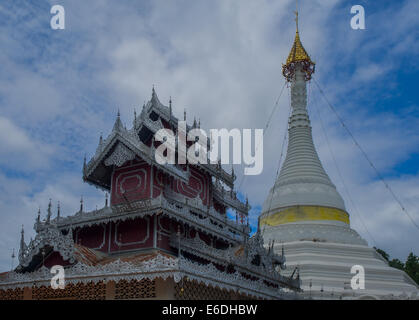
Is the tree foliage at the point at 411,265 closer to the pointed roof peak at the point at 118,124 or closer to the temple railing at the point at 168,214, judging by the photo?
the temple railing at the point at 168,214

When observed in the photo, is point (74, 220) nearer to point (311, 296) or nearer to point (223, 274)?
point (223, 274)

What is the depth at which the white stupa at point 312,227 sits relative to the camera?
106 ft

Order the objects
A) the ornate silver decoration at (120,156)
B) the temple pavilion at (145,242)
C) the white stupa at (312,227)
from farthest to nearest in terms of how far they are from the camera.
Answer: the white stupa at (312,227), the ornate silver decoration at (120,156), the temple pavilion at (145,242)

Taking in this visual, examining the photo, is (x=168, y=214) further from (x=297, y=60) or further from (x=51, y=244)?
(x=297, y=60)

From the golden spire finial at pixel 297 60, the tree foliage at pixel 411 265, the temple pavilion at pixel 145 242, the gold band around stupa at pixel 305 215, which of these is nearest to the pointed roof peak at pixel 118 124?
the temple pavilion at pixel 145 242

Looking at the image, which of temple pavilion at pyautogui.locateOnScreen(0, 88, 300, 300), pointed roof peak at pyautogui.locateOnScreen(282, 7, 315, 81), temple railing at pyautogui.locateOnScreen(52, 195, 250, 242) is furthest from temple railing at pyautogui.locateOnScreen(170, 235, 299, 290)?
pointed roof peak at pyautogui.locateOnScreen(282, 7, 315, 81)

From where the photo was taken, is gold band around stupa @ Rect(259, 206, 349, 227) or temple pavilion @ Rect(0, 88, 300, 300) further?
gold band around stupa @ Rect(259, 206, 349, 227)

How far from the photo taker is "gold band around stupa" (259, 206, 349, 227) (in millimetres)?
40219

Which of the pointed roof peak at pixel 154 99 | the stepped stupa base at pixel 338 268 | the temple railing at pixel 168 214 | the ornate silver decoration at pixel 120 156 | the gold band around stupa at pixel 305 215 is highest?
the pointed roof peak at pixel 154 99

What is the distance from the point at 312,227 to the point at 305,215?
6.66ft

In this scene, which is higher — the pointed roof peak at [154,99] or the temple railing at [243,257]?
the pointed roof peak at [154,99]

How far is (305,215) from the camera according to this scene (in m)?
40.3

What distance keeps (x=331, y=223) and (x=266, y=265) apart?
15.5 meters

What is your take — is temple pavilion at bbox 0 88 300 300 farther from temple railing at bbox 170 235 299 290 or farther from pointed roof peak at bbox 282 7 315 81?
pointed roof peak at bbox 282 7 315 81
